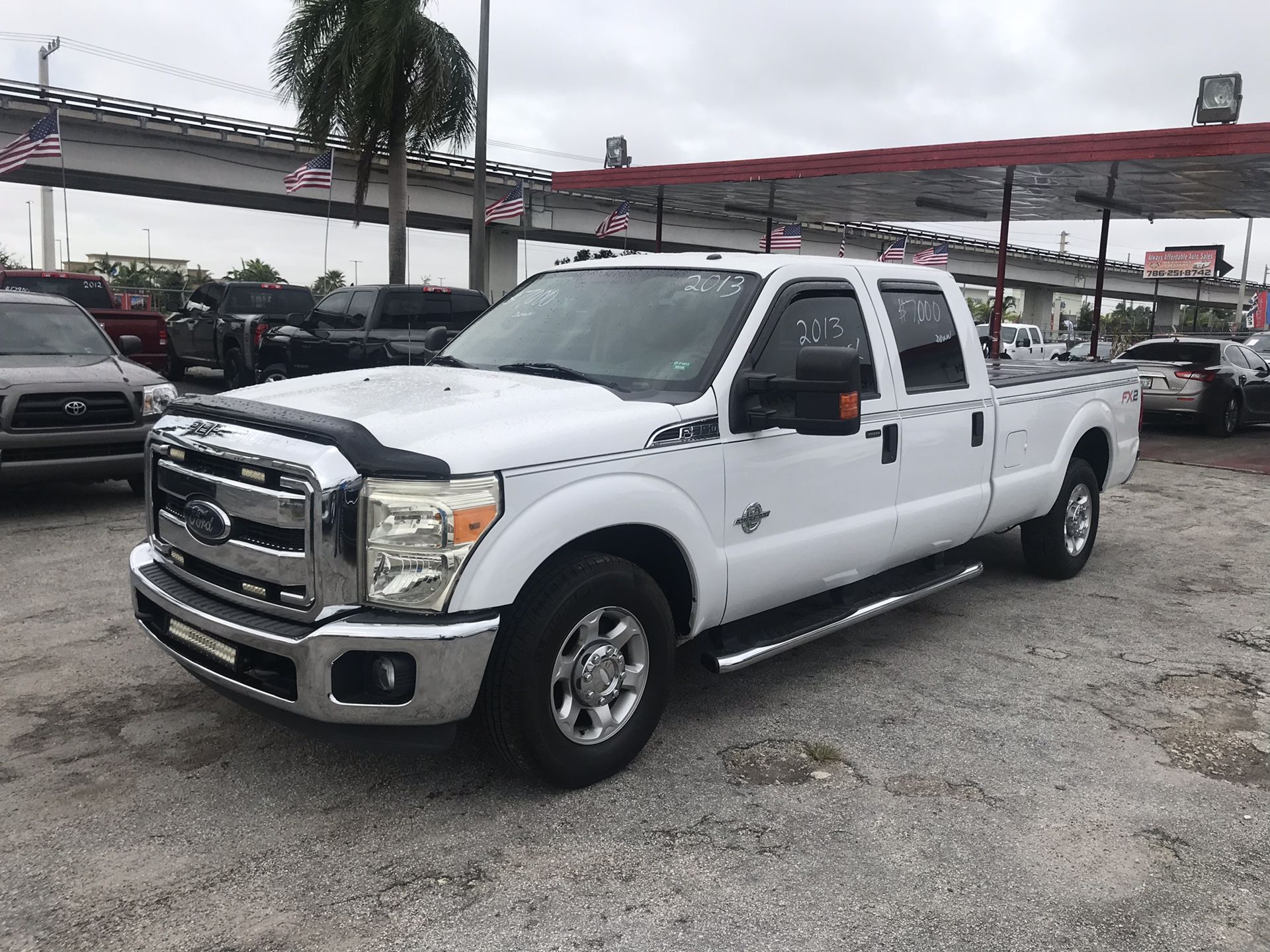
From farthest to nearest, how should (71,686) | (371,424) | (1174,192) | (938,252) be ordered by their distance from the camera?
(938,252) < (1174,192) < (71,686) < (371,424)

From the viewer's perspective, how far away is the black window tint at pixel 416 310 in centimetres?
1315

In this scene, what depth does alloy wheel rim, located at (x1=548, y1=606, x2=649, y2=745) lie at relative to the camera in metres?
3.50

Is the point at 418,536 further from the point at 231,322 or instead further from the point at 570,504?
the point at 231,322

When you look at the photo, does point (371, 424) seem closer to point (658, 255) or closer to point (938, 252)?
point (658, 255)

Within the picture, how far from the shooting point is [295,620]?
325 cm

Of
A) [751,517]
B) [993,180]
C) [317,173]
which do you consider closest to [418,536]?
[751,517]

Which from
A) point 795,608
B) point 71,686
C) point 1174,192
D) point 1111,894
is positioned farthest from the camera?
point 1174,192

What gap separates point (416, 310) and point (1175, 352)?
1120cm

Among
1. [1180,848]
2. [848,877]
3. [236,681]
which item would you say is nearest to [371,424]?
[236,681]

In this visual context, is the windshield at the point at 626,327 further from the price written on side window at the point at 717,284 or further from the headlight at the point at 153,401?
the headlight at the point at 153,401

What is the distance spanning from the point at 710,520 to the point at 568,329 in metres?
1.19

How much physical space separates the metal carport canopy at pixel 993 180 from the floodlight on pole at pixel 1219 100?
72 cm

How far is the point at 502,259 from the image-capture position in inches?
1608

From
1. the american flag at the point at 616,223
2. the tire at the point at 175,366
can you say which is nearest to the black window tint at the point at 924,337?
the tire at the point at 175,366
